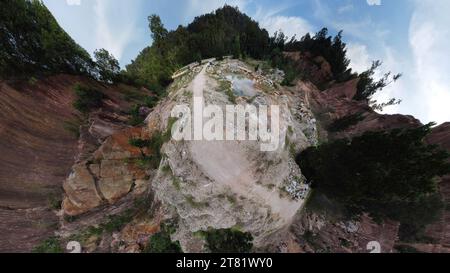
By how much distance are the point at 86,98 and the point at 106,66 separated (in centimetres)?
348

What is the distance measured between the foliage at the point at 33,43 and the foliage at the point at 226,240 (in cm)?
1620

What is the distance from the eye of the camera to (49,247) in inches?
626

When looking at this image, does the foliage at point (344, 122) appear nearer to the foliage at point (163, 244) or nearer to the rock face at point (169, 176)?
the rock face at point (169, 176)

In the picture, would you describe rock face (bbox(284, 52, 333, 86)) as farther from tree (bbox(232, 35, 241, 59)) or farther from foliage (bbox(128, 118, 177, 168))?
foliage (bbox(128, 118, 177, 168))

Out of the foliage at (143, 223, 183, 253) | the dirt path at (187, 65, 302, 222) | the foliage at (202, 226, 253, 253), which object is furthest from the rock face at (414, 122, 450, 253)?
the foliage at (143, 223, 183, 253)

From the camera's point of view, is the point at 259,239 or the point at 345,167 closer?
the point at 345,167

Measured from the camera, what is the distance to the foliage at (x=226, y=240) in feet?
49.1

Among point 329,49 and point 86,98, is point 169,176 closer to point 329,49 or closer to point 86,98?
point 86,98

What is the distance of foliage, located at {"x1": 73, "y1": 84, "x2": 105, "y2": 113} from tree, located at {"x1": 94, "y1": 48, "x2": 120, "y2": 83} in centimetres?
180

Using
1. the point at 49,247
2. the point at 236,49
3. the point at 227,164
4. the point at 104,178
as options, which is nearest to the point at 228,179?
the point at 227,164

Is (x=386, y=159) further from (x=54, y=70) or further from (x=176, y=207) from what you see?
(x=54, y=70)
